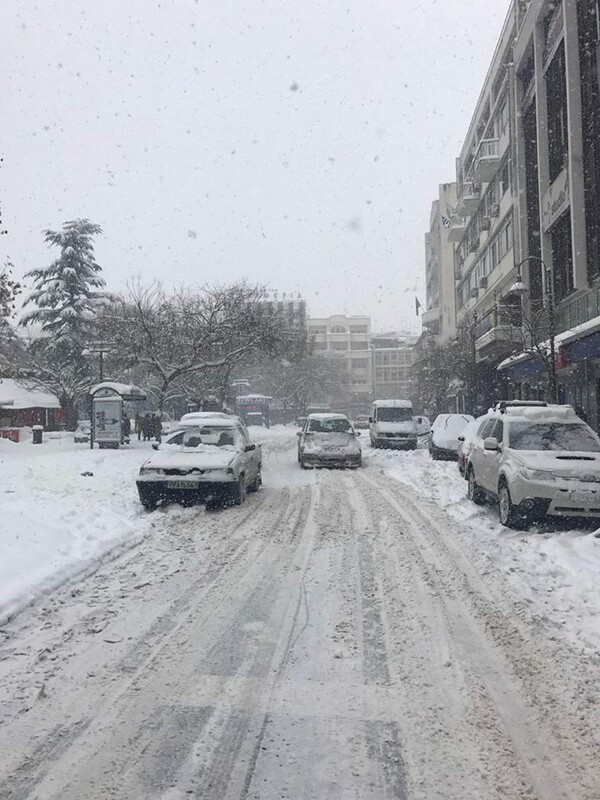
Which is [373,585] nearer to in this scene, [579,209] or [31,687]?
[31,687]

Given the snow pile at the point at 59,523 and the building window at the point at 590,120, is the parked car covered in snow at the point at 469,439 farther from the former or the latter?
the building window at the point at 590,120

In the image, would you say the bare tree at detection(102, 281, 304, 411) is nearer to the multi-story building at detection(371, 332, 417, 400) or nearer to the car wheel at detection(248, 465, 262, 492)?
the car wheel at detection(248, 465, 262, 492)

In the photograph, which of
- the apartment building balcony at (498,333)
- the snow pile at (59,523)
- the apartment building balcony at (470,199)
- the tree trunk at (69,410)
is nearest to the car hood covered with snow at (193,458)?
the snow pile at (59,523)

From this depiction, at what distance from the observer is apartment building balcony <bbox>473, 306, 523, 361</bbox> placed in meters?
28.0

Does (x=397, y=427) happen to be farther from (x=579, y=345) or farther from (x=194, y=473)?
A: (x=194, y=473)

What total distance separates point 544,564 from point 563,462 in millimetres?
2587

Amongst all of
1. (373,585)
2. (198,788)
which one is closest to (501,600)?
(373,585)

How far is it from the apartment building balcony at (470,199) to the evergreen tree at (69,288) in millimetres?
24188

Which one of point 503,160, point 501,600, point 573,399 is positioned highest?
point 503,160

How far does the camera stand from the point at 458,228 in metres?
51.8

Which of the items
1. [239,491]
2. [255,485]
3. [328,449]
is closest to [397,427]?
[328,449]

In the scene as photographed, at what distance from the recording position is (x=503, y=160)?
36.2m

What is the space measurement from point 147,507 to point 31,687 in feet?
24.9

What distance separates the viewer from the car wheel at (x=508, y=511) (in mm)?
9445
